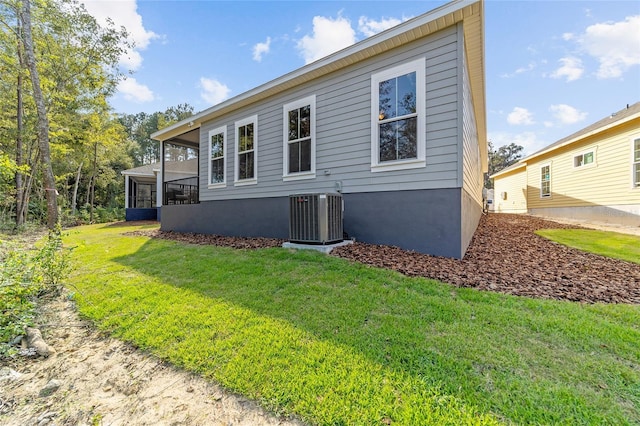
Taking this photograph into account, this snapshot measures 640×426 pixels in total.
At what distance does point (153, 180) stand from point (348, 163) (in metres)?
16.9

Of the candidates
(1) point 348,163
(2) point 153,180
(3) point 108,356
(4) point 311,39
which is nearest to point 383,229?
(1) point 348,163

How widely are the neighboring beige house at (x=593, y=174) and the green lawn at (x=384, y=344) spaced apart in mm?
9394

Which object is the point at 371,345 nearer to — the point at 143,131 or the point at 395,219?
the point at 395,219

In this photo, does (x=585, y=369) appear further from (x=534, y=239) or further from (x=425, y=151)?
(x=534, y=239)

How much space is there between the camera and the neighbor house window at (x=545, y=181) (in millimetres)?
12500

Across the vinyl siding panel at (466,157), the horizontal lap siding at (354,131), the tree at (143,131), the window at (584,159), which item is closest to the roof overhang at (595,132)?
the window at (584,159)

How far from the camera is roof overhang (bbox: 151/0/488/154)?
13.2 ft

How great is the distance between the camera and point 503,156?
4031 centimetres

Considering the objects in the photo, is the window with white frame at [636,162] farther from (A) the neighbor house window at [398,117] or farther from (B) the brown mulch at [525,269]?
(A) the neighbor house window at [398,117]

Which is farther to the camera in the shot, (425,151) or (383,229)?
(383,229)

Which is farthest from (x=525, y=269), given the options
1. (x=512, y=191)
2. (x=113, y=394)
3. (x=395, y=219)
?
(x=512, y=191)

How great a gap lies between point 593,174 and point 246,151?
40.8ft

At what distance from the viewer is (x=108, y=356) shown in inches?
86.9

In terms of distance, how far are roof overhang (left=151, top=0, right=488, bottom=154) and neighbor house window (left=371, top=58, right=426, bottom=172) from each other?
449 mm
